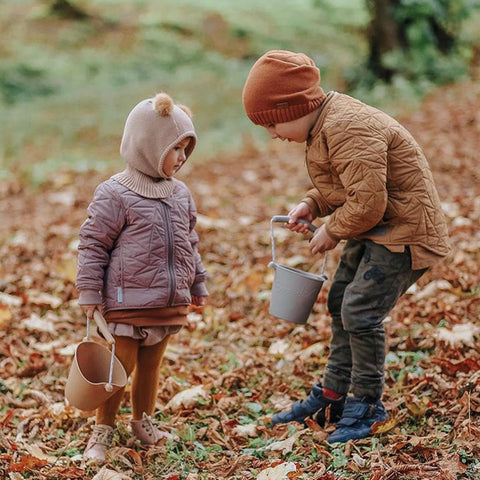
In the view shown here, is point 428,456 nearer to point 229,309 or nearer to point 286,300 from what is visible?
point 286,300

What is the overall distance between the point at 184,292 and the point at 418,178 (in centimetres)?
123

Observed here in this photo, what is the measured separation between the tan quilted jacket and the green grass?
6647 millimetres

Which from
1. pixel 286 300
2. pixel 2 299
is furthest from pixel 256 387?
pixel 2 299

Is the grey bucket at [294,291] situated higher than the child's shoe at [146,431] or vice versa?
the grey bucket at [294,291]

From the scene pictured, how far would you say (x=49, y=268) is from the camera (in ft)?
19.7

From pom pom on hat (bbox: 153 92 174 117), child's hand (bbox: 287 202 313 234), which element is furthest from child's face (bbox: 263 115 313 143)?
pom pom on hat (bbox: 153 92 174 117)

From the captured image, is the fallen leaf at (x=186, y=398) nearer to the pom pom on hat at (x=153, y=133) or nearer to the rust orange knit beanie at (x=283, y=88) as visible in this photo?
the pom pom on hat at (x=153, y=133)

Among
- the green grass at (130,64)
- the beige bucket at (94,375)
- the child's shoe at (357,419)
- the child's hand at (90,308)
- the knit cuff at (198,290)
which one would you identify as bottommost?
the green grass at (130,64)

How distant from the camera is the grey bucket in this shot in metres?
3.45

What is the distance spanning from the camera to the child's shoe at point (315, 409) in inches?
144

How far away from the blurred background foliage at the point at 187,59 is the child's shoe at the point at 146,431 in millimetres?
6123

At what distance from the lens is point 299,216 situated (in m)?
3.45

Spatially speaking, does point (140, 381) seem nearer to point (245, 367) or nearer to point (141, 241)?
point (141, 241)

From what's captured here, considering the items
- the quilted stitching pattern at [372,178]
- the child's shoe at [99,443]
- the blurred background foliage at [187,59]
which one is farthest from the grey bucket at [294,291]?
the blurred background foliage at [187,59]
